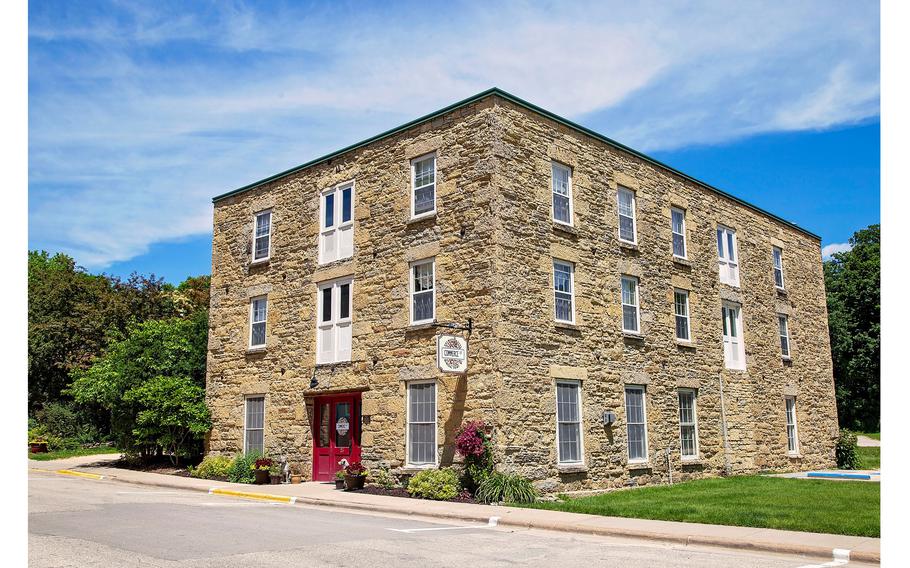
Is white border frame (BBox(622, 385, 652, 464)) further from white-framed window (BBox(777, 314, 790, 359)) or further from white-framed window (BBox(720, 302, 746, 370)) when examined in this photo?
white-framed window (BBox(777, 314, 790, 359))

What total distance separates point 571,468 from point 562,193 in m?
7.19

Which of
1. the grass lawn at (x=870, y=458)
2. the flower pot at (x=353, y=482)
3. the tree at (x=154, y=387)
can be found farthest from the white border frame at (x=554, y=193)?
the grass lawn at (x=870, y=458)

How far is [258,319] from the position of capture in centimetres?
2338

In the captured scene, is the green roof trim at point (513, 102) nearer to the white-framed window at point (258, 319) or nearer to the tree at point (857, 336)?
the white-framed window at point (258, 319)

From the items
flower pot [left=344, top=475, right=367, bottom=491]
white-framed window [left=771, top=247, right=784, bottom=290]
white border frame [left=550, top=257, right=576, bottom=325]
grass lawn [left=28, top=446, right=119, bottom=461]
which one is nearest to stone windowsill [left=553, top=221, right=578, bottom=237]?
white border frame [left=550, top=257, right=576, bottom=325]

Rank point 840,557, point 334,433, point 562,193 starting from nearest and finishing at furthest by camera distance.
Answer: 1. point 840,557
2. point 562,193
3. point 334,433

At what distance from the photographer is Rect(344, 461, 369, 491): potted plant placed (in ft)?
60.0

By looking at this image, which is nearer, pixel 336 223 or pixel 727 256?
pixel 336 223

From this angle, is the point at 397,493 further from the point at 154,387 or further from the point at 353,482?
the point at 154,387

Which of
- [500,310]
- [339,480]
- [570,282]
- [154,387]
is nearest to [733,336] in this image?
[570,282]

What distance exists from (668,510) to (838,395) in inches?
1471

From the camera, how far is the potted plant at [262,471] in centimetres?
2036

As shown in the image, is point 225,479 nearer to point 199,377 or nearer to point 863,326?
point 199,377
